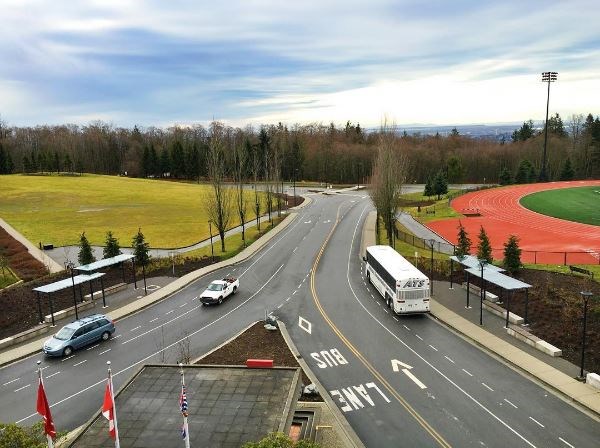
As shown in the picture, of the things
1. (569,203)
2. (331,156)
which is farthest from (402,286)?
(331,156)

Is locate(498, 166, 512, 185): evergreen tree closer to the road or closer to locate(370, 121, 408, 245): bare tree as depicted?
locate(370, 121, 408, 245): bare tree

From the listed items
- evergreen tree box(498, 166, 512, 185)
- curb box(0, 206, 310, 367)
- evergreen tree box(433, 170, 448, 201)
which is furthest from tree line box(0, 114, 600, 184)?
curb box(0, 206, 310, 367)

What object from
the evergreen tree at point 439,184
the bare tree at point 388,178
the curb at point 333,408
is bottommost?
the curb at point 333,408

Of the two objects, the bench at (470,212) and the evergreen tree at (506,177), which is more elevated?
the evergreen tree at (506,177)

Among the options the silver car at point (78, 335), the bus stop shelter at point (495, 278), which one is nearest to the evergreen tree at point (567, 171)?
the bus stop shelter at point (495, 278)

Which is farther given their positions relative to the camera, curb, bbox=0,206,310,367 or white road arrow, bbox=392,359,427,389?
curb, bbox=0,206,310,367

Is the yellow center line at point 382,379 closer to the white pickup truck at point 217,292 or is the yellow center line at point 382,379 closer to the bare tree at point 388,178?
the white pickup truck at point 217,292
